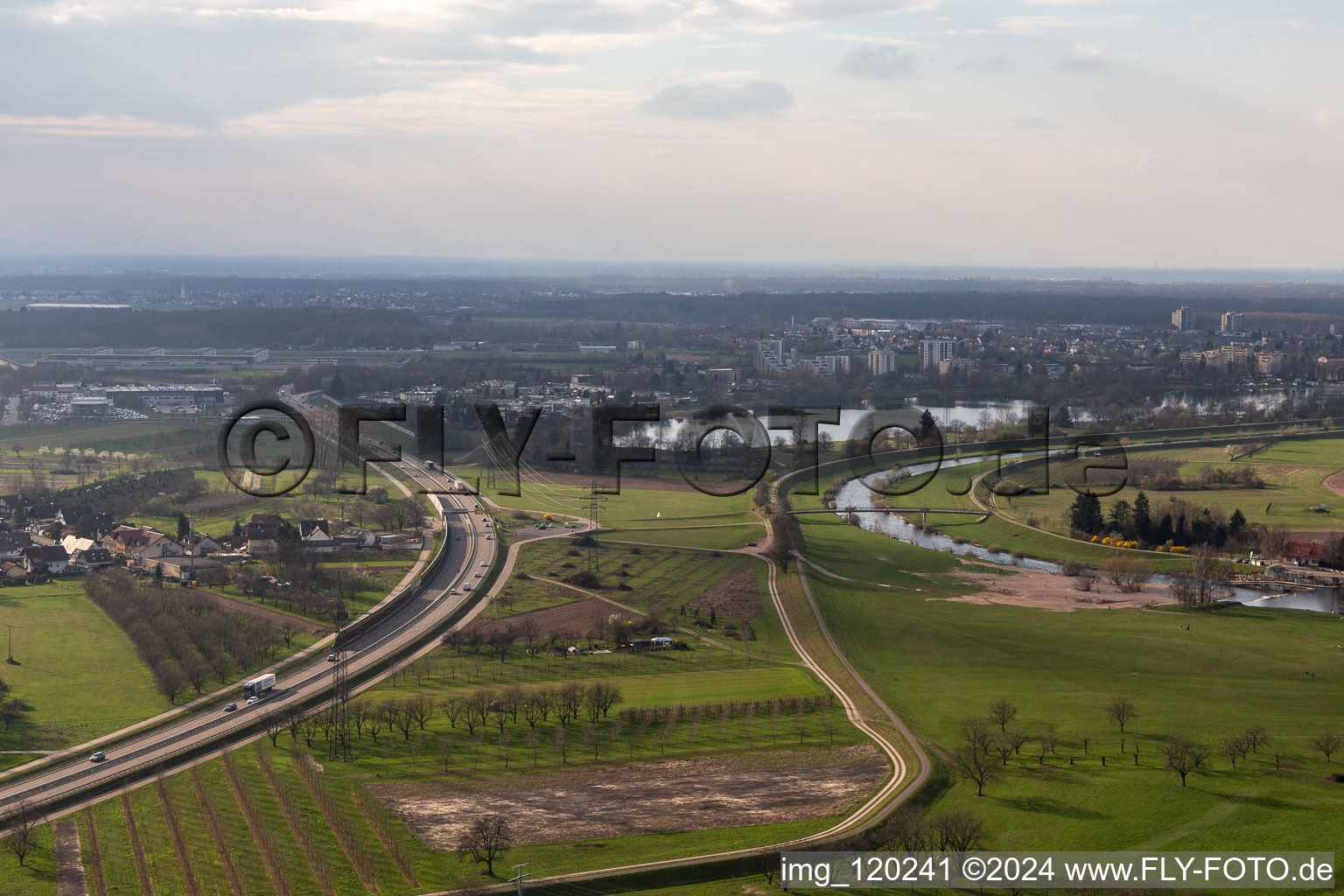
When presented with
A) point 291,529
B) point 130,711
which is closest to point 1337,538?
point 291,529

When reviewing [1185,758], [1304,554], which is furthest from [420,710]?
[1304,554]

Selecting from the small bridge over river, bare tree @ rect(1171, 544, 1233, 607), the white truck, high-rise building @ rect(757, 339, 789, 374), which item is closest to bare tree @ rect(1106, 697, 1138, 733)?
bare tree @ rect(1171, 544, 1233, 607)

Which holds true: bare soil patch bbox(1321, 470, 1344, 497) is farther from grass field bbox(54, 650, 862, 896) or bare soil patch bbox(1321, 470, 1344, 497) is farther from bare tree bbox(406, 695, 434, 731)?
bare tree bbox(406, 695, 434, 731)

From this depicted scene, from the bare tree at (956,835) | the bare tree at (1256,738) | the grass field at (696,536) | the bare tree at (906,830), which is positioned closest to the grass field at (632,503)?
the grass field at (696,536)

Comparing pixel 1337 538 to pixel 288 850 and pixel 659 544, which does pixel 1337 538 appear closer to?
pixel 659 544

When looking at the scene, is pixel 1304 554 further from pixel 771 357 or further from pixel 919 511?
pixel 771 357

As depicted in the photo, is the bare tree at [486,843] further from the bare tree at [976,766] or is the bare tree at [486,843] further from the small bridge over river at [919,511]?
the small bridge over river at [919,511]
